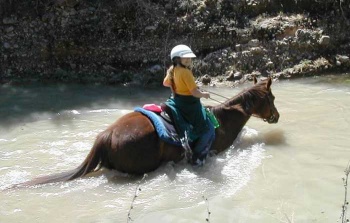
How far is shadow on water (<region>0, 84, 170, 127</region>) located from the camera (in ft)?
28.2

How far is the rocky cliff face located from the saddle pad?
4.04 meters

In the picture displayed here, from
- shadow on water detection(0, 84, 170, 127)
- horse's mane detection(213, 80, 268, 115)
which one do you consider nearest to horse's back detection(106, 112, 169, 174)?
horse's mane detection(213, 80, 268, 115)

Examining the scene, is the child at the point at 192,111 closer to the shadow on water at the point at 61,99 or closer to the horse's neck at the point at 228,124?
the horse's neck at the point at 228,124

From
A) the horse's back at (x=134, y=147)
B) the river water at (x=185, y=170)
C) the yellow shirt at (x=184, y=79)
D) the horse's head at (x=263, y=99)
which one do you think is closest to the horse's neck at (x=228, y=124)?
the river water at (x=185, y=170)

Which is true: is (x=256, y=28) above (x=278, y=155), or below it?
above

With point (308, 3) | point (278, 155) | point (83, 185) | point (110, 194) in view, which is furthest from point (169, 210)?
Result: point (308, 3)

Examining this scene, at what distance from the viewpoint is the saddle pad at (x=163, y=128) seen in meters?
6.27

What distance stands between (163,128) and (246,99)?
166 cm

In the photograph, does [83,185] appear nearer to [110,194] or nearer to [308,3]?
[110,194]

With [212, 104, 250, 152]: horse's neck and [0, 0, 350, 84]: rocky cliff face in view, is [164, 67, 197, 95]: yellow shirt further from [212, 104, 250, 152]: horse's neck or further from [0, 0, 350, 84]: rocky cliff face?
[0, 0, 350, 84]: rocky cliff face

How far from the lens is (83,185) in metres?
5.97

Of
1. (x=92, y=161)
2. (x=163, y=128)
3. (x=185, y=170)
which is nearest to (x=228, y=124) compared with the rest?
(x=185, y=170)

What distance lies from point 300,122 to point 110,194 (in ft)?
11.8

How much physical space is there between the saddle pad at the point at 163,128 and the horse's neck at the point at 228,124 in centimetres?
80
